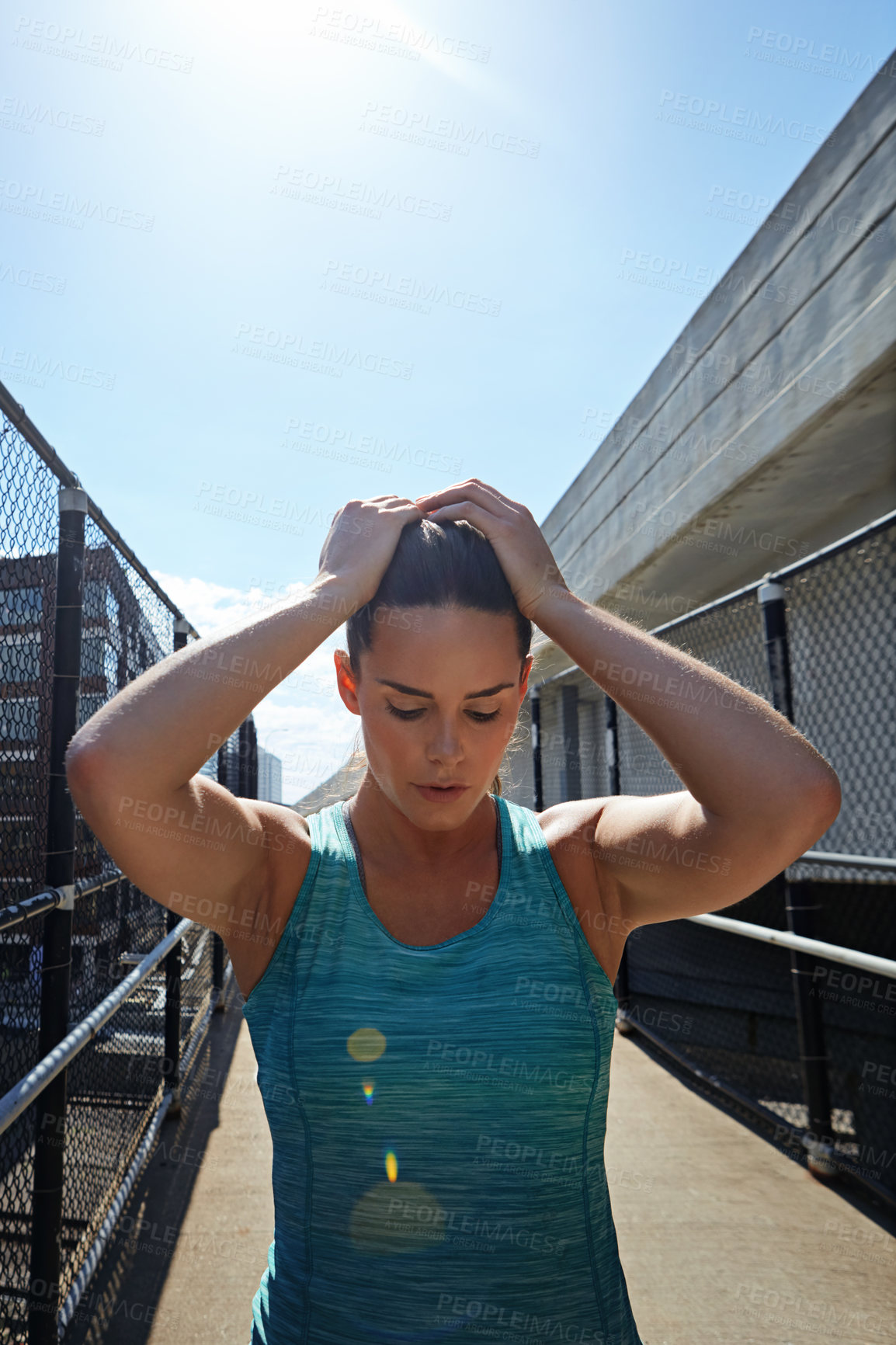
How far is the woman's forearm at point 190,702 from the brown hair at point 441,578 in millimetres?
220

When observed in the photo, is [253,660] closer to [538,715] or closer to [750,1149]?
[750,1149]

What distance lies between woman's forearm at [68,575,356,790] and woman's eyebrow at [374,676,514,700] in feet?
0.52

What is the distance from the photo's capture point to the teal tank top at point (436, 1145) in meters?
1.06

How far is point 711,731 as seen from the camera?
1185 millimetres

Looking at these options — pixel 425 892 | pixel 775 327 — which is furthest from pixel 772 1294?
pixel 775 327

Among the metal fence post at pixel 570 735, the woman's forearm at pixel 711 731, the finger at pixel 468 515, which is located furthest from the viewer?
the metal fence post at pixel 570 735

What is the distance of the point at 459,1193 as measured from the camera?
1.06m

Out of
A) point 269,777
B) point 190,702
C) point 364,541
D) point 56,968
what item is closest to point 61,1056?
point 56,968

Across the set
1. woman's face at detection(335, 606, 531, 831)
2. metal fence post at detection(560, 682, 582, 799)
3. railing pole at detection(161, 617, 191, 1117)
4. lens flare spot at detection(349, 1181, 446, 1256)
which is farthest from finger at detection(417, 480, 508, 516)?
metal fence post at detection(560, 682, 582, 799)

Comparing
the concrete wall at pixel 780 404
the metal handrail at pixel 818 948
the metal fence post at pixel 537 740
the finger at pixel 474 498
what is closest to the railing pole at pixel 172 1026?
the metal handrail at pixel 818 948

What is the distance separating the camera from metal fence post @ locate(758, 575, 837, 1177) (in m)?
3.27

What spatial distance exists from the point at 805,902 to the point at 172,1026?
313 cm

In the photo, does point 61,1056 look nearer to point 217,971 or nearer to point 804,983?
point 804,983

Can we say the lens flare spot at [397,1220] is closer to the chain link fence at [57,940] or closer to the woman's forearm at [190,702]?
the woman's forearm at [190,702]
